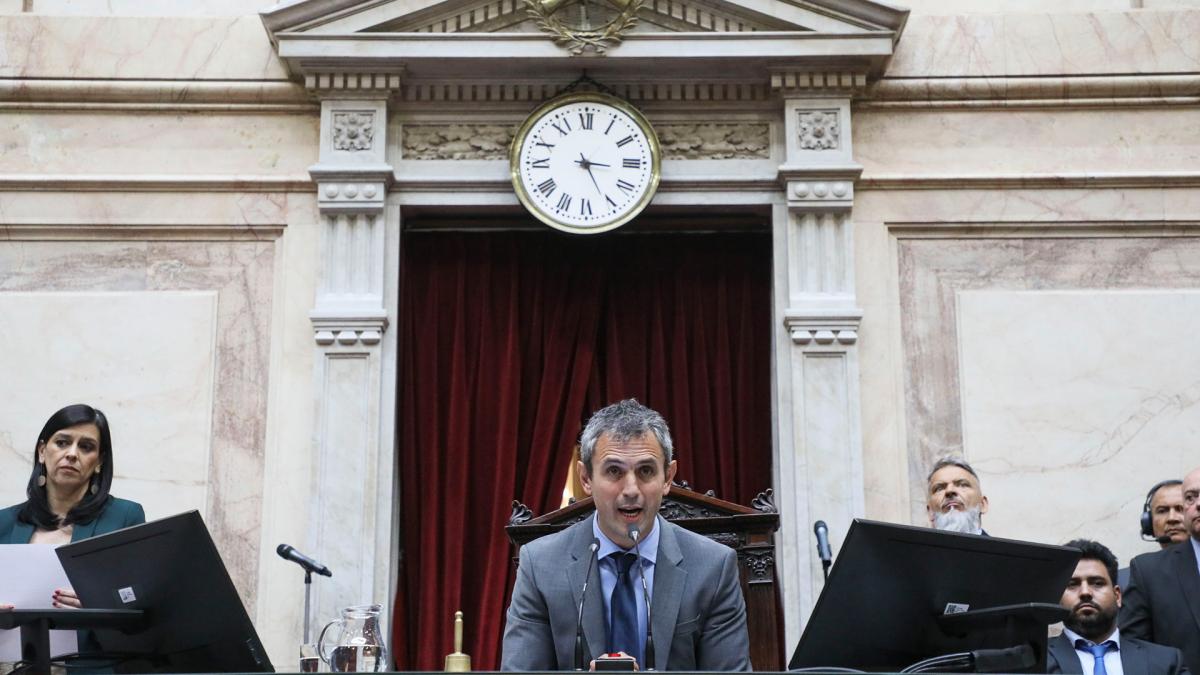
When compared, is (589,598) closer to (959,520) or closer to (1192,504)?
(959,520)

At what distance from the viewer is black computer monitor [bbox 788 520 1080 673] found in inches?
129

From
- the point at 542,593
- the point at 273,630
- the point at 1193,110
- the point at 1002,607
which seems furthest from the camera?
the point at 1193,110

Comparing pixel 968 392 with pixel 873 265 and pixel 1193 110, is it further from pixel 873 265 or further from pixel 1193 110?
pixel 1193 110

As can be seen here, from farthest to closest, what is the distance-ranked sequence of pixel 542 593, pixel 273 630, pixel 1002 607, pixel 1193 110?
pixel 1193 110 → pixel 273 630 → pixel 542 593 → pixel 1002 607

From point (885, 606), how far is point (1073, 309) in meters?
A: 4.21

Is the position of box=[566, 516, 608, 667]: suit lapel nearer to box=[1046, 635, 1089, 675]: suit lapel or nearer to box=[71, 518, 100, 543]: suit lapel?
box=[71, 518, 100, 543]: suit lapel

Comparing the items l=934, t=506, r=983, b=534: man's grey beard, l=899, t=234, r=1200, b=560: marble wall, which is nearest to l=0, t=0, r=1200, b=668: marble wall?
l=899, t=234, r=1200, b=560: marble wall

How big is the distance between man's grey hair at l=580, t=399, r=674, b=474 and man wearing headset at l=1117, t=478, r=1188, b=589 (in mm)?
2877

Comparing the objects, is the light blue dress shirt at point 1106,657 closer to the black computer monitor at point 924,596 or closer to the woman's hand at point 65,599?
the black computer monitor at point 924,596

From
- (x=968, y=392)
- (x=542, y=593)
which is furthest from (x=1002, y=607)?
(x=968, y=392)

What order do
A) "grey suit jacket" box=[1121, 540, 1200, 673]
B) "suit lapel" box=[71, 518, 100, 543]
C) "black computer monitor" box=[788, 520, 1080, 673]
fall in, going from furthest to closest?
1. "grey suit jacket" box=[1121, 540, 1200, 673]
2. "suit lapel" box=[71, 518, 100, 543]
3. "black computer monitor" box=[788, 520, 1080, 673]

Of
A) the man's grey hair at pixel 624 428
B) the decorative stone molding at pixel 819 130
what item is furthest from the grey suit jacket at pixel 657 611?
the decorative stone molding at pixel 819 130

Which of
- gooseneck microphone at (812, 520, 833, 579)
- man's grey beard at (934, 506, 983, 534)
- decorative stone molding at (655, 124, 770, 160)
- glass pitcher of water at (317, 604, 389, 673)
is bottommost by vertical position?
glass pitcher of water at (317, 604, 389, 673)

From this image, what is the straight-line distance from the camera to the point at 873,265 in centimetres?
723
